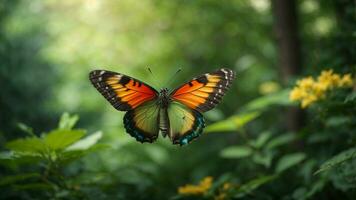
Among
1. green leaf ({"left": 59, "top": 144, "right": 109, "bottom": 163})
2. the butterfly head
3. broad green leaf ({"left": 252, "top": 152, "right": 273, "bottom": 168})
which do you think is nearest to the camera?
green leaf ({"left": 59, "top": 144, "right": 109, "bottom": 163})

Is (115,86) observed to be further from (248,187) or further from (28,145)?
(248,187)

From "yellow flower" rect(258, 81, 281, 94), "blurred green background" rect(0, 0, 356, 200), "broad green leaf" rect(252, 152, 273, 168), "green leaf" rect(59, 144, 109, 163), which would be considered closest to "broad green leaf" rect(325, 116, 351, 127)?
"blurred green background" rect(0, 0, 356, 200)

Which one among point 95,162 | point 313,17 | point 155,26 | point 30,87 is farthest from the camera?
point 155,26

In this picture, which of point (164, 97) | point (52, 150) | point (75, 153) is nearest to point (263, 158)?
point (164, 97)

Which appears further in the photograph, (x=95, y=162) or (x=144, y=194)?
(x=95, y=162)

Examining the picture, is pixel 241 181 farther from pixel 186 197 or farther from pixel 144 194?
pixel 144 194

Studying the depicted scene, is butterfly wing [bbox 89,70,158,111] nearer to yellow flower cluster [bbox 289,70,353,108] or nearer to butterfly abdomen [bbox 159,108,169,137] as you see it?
butterfly abdomen [bbox 159,108,169,137]

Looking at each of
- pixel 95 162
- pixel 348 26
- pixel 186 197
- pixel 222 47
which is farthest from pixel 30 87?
pixel 348 26
